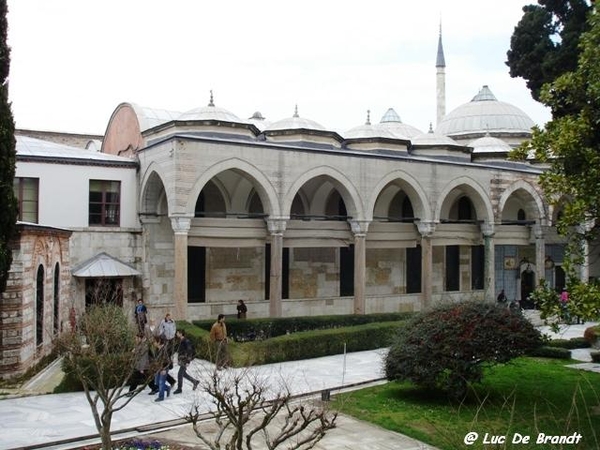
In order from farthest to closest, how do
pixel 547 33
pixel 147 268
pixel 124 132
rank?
pixel 124 132 → pixel 147 268 → pixel 547 33

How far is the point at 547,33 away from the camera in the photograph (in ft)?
60.2

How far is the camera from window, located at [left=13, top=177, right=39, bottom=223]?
20125 mm

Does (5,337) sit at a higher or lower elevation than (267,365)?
higher

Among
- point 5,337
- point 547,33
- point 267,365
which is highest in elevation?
point 547,33

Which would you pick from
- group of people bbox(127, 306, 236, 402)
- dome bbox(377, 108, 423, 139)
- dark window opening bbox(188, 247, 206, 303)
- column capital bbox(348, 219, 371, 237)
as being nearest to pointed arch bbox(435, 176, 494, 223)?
column capital bbox(348, 219, 371, 237)

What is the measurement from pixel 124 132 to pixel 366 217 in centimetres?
1029

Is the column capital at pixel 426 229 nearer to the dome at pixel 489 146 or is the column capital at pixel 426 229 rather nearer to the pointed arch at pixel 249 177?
the pointed arch at pixel 249 177

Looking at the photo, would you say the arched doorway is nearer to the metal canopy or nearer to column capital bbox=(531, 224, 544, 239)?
column capital bbox=(531, 224, 544, 239)

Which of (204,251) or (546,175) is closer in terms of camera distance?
(546,175)

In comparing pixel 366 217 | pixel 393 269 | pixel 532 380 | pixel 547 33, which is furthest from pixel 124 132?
pixel 532 380

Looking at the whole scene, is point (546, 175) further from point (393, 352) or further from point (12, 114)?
point (12, 114)

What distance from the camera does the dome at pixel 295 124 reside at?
79.3 ft

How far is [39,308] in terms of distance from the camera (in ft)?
51.3

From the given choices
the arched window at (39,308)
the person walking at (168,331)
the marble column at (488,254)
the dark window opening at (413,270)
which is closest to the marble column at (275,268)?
the person walking at (168,331)
